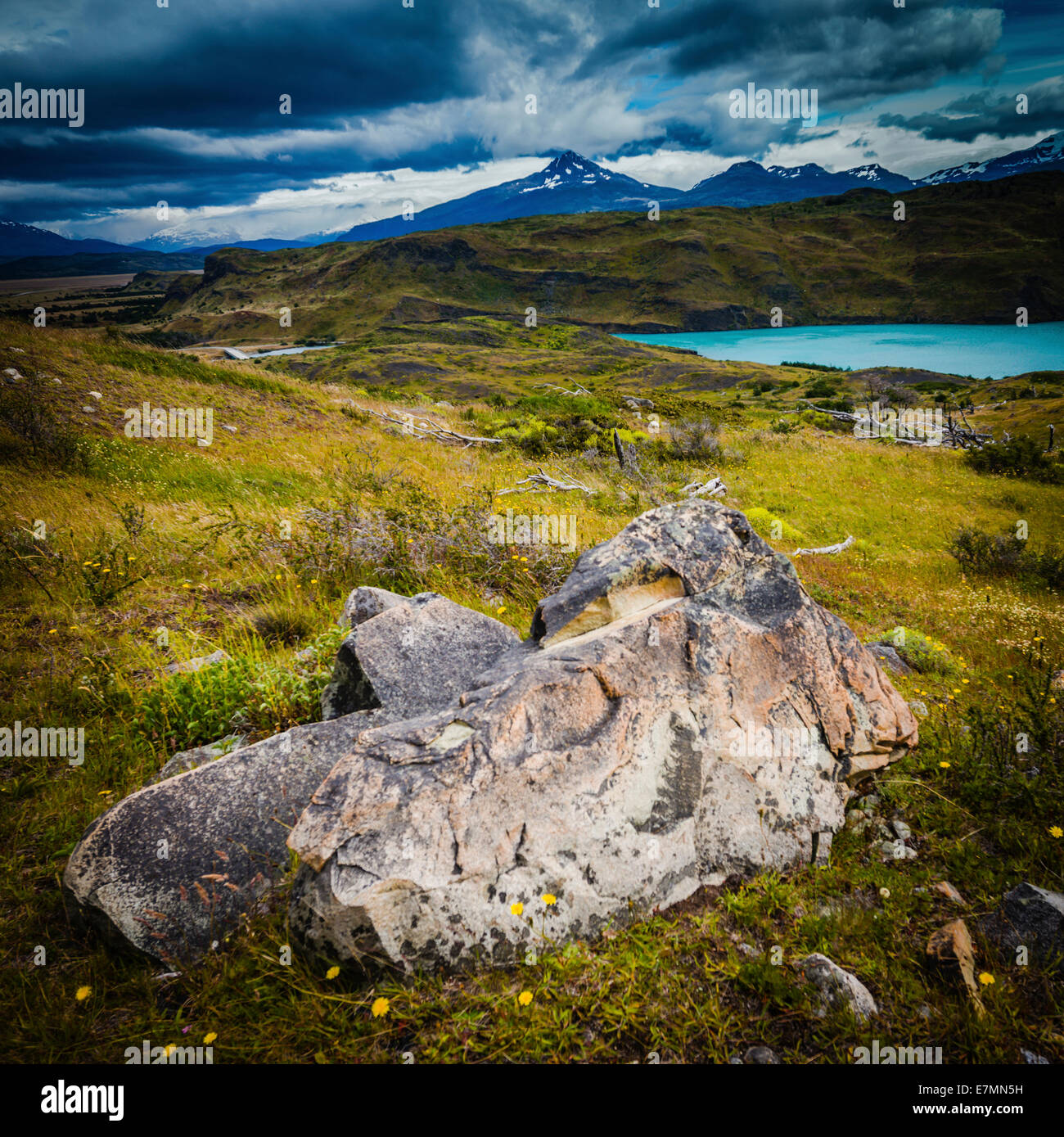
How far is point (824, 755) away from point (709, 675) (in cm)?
112

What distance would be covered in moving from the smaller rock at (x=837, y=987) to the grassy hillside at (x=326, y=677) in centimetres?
8

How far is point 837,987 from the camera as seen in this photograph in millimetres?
3012

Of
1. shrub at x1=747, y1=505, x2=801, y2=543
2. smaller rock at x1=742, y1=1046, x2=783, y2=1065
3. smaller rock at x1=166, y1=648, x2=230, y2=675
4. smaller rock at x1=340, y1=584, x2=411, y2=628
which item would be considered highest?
shrub at x1=747, y1=505, x2=801, y2=543

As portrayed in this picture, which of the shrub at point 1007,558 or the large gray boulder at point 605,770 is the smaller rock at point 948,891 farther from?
the shrub at point 1007,558

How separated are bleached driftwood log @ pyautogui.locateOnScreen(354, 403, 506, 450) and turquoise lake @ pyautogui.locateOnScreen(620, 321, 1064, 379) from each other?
83.9 meters

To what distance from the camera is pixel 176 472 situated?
503 inches

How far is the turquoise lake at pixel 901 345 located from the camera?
87.6 metres

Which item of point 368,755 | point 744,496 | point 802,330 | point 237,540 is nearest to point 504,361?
point 744,496

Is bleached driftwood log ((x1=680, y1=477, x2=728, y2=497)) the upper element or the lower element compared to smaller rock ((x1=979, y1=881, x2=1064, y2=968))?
upper

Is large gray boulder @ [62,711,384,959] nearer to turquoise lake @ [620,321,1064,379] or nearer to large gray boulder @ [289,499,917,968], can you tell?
large gray boulder @ [289,499,917,968]

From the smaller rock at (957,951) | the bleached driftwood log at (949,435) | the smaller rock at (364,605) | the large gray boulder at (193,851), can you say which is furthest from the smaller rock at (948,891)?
the bleached driftwood log at (949,435)

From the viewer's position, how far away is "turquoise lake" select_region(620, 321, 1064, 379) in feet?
287

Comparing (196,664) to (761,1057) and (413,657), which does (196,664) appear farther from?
(761,1057)

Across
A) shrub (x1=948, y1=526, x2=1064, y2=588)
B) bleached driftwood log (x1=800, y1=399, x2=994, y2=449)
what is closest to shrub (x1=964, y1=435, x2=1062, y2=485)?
bleached driftwood log (x1=800, y1=399, x2=994, y2=449)
